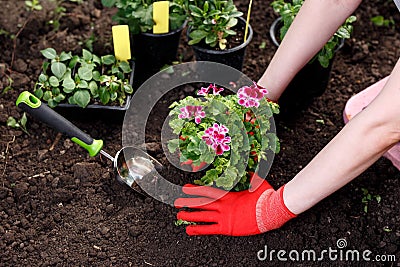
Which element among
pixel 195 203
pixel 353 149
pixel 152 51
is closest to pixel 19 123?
pixel 152 51

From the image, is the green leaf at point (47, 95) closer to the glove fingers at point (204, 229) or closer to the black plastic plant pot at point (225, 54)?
the black plastic plant pot at point (225, 54)

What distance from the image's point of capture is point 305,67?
2080mm

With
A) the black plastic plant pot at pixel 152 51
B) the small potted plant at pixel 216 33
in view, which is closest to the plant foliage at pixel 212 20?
the small potted plant at pixel 216 33

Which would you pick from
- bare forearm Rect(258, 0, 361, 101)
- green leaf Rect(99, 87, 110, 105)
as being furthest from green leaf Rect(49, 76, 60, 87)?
bare forearm Rect(258, 0, 361, 101)

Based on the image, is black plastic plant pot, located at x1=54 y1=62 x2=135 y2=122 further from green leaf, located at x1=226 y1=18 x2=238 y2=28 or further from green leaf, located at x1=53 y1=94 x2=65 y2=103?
green leaf, located at x1=226 y1=18 x2=238 y2=28

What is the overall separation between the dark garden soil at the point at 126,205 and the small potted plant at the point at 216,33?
0.62 ft

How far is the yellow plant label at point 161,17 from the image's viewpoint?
2.05 m

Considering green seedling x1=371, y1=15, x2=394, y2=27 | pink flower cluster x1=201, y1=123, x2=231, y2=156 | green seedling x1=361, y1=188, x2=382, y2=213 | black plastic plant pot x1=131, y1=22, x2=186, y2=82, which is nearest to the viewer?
pink flower cluster x1=201, y1=123, x2=231, y2=156

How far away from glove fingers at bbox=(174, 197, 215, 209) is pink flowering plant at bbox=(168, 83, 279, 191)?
8 cm

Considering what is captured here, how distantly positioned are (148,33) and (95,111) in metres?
0.36

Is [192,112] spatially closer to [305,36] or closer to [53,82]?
[305,36]

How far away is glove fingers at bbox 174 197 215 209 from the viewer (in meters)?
1.84

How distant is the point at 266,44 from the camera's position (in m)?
2.40

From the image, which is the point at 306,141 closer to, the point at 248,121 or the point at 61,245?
the point at 248,121
